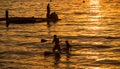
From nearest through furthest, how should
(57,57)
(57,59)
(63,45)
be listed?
(57,59), (57,57), (63,45)

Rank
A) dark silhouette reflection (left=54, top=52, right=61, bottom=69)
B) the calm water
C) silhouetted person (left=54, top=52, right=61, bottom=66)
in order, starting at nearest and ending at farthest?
dark silhouette reflection (left=54, top=52, right=61, bottom=69) → the calm water → silhouetted person (left=54, top=52, right=61, bottom=66)

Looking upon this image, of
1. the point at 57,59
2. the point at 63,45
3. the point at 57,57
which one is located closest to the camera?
the point at 57,59

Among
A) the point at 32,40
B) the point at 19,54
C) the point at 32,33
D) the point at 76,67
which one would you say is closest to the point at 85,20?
the point at 32,33

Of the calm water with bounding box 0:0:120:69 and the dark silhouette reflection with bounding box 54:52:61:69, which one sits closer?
the dark silhouette reflection with bounding box 54:52:61:69

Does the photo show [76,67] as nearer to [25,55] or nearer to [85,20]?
[25,55]

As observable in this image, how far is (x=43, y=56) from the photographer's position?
132ft

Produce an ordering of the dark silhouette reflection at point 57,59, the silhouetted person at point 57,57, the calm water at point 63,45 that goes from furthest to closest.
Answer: the silhouetted person at point 57,57 < the calm water at point 63,45 < the dark silhouette reflection at point 57,59

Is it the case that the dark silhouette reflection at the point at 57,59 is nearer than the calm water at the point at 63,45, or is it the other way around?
the dark silhouette reflection at the point at 57,59

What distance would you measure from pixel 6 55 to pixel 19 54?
1572mm

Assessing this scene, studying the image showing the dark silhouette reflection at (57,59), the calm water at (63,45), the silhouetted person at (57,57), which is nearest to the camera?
the dark silhouette reflection at (57,59)

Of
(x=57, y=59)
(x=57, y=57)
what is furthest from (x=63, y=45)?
(x=57, y=59)

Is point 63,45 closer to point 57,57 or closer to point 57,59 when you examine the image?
point 57,57

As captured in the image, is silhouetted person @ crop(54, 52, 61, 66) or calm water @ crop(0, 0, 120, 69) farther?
silhouetted person @ crop(54, 52, 61, 66)

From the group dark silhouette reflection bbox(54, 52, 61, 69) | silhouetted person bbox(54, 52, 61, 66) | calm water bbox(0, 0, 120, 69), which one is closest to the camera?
dark silhouette reflection bbox(54, 52, 61, 69)
